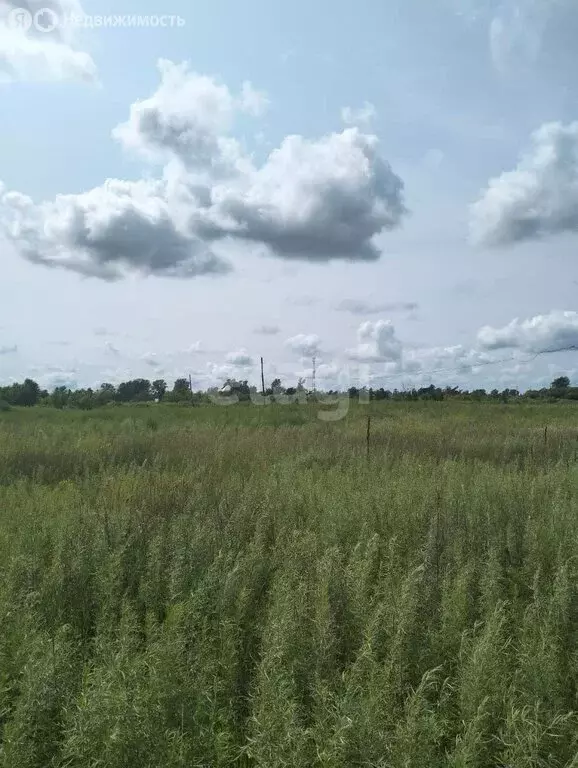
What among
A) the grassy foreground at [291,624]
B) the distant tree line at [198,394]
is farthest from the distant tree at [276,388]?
the grassy foreground at [291,624]

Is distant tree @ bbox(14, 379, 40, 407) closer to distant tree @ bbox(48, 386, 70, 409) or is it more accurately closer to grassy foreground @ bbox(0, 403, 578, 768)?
distant tree @ bbox(48, 386, 70, 409)

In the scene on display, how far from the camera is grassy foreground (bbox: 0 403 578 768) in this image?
2.96m

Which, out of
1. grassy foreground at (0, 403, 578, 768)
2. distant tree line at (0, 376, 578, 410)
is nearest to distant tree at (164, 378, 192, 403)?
distant tree line at (0, 376, 578, 410)

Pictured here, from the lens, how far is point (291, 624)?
3.77 metres

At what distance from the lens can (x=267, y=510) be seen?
7.03m

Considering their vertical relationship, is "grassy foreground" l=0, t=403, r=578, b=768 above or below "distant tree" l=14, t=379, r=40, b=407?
below

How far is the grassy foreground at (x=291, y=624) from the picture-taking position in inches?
117

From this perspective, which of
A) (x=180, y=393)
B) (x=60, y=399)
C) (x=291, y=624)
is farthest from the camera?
(x=180, y=393)

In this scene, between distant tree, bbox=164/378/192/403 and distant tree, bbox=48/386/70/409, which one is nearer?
distant tree, bbox=48/386/70/409

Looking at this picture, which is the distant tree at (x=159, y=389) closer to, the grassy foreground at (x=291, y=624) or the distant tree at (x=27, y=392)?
the distant tree at (x=27, y=392)

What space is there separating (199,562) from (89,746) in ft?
8.61

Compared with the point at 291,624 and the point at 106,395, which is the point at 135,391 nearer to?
the point at 106,395

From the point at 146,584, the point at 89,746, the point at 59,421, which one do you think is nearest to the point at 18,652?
the point at 89,746

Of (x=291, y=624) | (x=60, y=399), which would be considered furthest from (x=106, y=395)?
(x=291, y=624)
